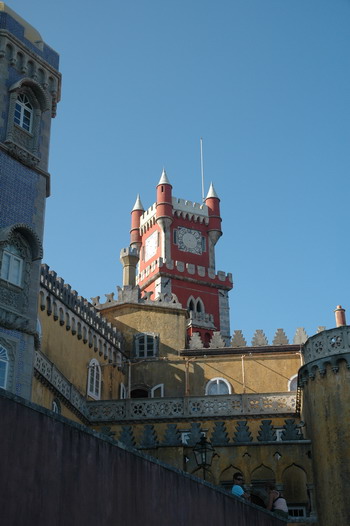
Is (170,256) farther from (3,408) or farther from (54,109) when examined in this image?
(3,408)

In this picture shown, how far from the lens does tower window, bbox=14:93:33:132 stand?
2467cm

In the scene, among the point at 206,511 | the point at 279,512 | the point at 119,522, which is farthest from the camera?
the point at 279,512

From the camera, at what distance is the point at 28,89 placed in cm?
2530

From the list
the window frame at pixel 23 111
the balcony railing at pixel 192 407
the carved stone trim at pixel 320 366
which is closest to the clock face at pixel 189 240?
the balcony railing at pixel 192 407

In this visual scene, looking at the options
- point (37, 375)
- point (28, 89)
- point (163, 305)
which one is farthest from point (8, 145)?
point (163, 305)

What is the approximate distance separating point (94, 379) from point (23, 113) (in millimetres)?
15365

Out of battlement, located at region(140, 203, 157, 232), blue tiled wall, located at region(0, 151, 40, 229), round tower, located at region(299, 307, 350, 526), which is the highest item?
battlement, located at region(140, 203, 157, 232)

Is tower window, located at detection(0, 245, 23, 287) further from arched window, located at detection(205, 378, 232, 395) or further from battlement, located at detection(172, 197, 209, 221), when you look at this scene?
battlement, located at detection(172, 197, 209, 221)

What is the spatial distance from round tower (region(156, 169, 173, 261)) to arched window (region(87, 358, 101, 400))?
2932 cm

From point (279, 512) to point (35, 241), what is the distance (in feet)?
34.3

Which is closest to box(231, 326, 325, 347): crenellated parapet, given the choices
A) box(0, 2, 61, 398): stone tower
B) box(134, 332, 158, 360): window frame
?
box(134, 332, 158, 360): window frame

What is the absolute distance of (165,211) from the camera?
6869 cm

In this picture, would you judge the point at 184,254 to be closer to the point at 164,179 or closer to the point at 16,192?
the point at 164,179

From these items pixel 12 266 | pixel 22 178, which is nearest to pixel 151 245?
pixel 22 178
